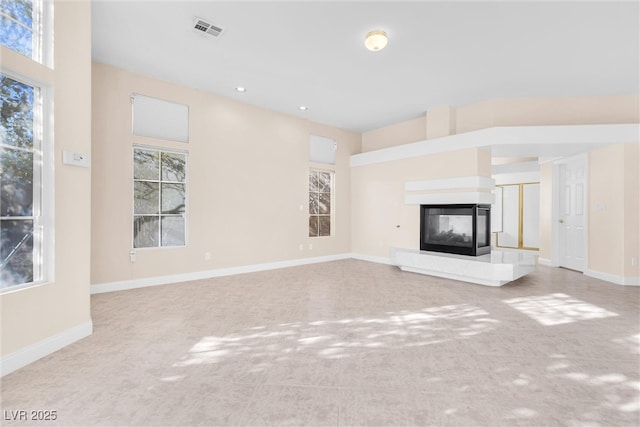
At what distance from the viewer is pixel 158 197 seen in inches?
192

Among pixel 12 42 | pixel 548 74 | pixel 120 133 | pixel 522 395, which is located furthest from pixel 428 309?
pixel 120 133

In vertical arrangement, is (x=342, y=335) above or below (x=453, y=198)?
below

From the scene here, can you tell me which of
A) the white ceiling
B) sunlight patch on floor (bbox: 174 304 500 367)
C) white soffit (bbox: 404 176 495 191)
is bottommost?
sunlight patch on floor (bbox: 174 304 500 367)

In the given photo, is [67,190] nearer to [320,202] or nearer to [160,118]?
[160,118]

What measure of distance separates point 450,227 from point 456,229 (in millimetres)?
119

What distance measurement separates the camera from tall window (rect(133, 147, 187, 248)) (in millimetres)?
4723

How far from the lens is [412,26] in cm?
344

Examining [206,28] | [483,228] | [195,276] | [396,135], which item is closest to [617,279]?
[483,228]

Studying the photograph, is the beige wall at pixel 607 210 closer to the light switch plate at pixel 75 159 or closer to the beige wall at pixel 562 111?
the beige wall at pixel 562 111

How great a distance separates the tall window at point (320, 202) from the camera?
7082 mm

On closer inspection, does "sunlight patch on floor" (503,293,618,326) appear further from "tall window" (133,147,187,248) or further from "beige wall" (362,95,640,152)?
"tall window" (133,147,187,248)

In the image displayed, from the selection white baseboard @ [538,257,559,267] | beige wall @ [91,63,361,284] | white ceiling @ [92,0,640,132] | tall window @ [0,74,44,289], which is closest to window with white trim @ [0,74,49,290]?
tall window @ [0,74,44,289]

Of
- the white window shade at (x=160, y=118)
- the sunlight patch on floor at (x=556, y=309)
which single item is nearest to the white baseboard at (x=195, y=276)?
the white window shade at (x=160, y=118)

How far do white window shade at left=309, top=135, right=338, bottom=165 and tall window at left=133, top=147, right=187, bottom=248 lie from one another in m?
2.87
